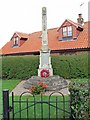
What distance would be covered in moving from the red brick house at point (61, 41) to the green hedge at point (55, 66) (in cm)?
304

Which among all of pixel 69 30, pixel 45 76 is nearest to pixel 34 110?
pixel 45 76

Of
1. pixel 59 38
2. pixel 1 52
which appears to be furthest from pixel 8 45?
pixel 59 38

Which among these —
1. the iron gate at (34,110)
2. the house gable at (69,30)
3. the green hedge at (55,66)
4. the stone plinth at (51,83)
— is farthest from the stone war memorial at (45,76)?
the house gable at (69,30)

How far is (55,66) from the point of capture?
1543cm

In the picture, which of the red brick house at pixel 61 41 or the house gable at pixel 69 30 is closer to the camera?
the red brick house at pixel 61 41

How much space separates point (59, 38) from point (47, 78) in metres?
9.85

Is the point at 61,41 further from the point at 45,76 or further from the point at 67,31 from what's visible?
the point at 45,76

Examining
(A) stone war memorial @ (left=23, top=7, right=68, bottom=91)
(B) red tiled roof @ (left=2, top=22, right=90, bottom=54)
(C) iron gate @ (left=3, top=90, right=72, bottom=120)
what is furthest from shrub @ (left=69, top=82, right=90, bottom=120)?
(B) red tiled roof @ (left=2, top=22, right=90, bottom=54)

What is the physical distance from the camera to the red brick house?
1867cm

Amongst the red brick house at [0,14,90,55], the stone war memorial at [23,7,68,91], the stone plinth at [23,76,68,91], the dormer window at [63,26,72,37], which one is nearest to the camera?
the stone plinth at [23,76,68,91]

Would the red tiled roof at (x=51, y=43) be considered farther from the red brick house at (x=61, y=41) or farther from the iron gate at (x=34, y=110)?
the iron gate at (x=34, y=110)

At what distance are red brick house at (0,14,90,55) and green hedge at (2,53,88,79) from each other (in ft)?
9.96

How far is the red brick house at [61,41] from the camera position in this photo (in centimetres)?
1867

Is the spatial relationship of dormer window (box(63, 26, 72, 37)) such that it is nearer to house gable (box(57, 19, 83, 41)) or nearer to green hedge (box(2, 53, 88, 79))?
house gable (box(57, 19, 83, 41))
